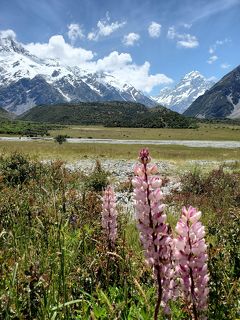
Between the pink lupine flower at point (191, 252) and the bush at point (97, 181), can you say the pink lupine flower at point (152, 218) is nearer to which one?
the pink lupine flower at point (191, 252)

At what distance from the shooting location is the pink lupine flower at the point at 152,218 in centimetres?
256

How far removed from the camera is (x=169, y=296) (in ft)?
9.04

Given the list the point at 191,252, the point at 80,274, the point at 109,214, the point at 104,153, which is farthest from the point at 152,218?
the point at 104,153

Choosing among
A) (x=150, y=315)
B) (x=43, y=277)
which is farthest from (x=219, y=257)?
(x=43, y=277)

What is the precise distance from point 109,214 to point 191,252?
2273 mm

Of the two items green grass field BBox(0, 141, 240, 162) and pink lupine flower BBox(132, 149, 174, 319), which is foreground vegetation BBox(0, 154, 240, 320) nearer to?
pink lupine flower BBox(132, 149, 174, 319)

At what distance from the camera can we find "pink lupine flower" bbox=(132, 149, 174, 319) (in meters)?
2.56

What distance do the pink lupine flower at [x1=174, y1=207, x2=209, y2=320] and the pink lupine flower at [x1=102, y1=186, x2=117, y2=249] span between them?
6.62 ft

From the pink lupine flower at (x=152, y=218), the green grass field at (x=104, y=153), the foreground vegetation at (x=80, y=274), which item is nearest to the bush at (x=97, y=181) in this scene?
the foreground vegetation at (x=80, y=274)

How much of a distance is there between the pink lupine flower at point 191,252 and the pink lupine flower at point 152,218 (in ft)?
0.35

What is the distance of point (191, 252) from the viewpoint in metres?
2.46

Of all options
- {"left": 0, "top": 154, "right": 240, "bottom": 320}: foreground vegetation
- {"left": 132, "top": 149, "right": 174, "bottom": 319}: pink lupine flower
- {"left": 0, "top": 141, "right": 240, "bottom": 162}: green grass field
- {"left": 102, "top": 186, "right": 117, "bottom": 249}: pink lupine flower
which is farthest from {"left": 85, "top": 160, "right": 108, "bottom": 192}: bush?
{"left": 132, "top": 149, "right": 174, "bottom": 319}: pink lupine flower

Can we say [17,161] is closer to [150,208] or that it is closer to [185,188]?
[185,188]

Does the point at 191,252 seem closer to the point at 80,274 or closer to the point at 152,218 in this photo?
the point at 152,218
